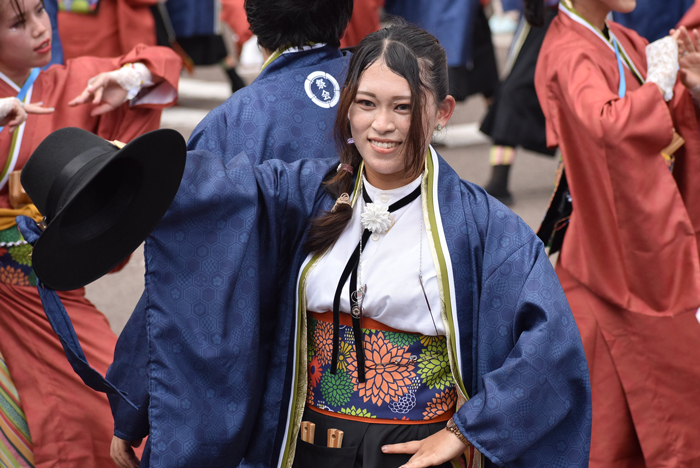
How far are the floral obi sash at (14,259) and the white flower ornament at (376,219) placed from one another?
3.99ft

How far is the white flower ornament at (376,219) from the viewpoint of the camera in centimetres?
185

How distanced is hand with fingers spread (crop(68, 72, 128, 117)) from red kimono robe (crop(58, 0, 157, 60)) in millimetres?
2096

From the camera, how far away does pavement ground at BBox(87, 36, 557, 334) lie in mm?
4629

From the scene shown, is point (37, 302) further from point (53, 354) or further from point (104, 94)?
point (104, 94)

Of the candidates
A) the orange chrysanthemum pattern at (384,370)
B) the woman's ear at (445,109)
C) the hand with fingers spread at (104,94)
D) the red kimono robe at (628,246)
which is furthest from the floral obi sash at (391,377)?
the hand with fingers spread at (104,94)

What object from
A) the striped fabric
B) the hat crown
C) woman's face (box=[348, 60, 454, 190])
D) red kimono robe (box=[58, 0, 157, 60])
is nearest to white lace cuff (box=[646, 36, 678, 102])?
woman's face (box=[348, 60, 454, 190])

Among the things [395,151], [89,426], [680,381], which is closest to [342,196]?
[395,151]

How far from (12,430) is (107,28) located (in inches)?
106

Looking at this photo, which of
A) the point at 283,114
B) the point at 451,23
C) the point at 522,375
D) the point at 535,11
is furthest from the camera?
the point at 451,23

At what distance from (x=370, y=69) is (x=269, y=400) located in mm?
765

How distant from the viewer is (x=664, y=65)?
8.87 feet

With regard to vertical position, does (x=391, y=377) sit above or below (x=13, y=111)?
below

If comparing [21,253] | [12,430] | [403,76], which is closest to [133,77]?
[21,253]

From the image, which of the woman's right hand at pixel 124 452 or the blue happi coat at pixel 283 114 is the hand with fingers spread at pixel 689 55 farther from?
the woman's right hand at pixel 124 452
